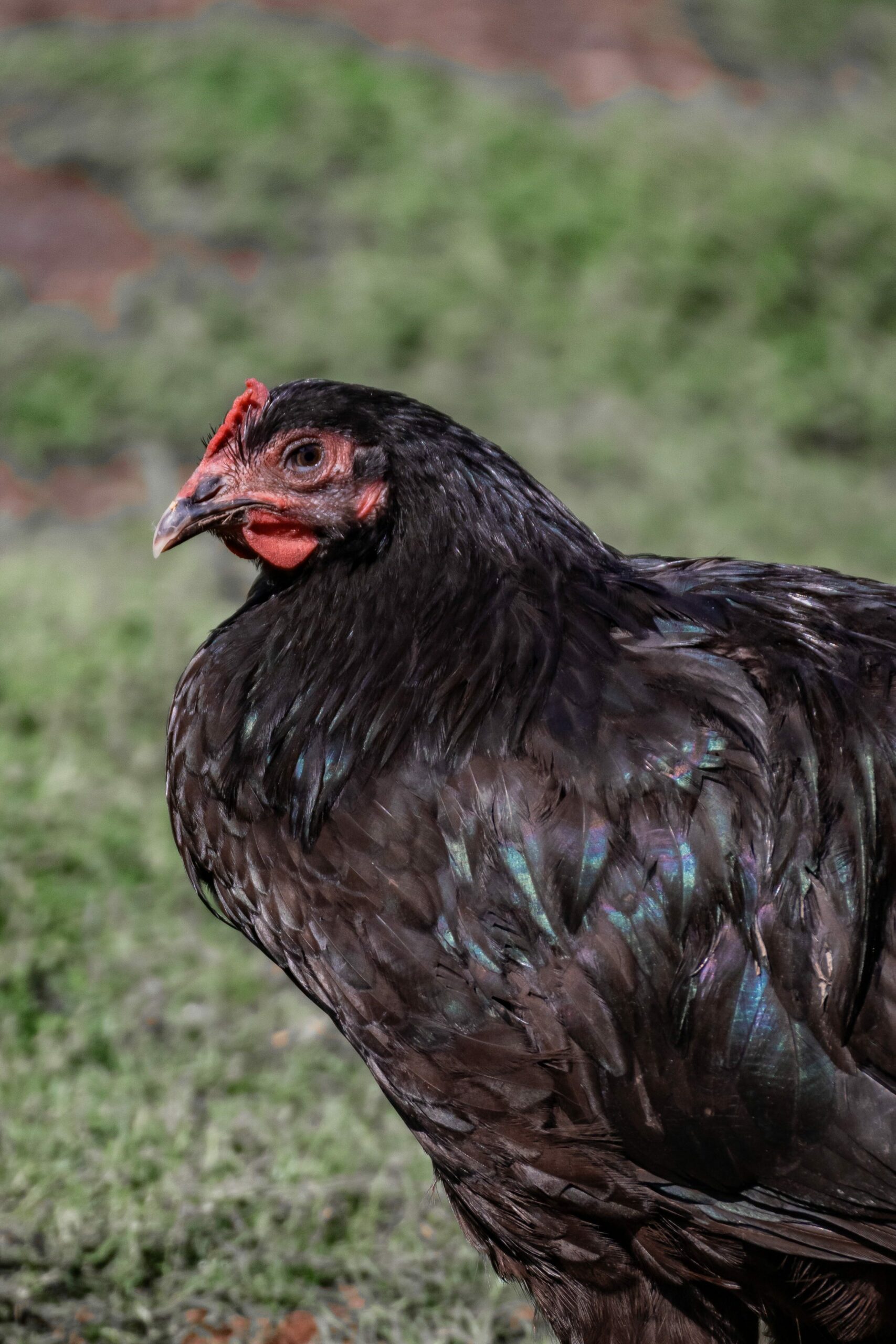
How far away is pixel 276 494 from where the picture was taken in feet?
8.72

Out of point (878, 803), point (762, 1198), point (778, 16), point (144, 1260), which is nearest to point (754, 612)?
point (878, 803)

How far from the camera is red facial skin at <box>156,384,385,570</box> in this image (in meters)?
2.64

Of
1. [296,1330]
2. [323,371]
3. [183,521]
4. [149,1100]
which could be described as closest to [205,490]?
[183,521]

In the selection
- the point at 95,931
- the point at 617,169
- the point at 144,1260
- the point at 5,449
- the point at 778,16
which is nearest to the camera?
the point at 144,1260

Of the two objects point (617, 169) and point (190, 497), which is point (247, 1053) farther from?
point (617, 169)

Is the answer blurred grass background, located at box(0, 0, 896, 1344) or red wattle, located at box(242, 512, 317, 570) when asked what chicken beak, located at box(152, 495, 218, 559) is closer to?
red wattle, located at box(242, 512, 317, 570)

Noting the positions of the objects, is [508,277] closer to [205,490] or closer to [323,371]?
[323,371]

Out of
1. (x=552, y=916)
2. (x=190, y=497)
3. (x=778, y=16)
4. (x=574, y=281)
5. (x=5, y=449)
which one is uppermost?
(x=778, y=16)

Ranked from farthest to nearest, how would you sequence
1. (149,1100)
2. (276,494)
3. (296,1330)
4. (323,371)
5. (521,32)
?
(521,32) → (323,371) → (149,1100) → (296,1330) → (276,494)

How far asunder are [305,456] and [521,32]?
9.79 meters

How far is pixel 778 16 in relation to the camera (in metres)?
11.9

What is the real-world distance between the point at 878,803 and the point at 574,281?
7641 millimetres

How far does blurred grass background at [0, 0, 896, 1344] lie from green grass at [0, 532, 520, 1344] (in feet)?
0.05

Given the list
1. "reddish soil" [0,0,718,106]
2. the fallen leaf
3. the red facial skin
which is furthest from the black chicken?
"reddish soil" [0,0,718,106]
